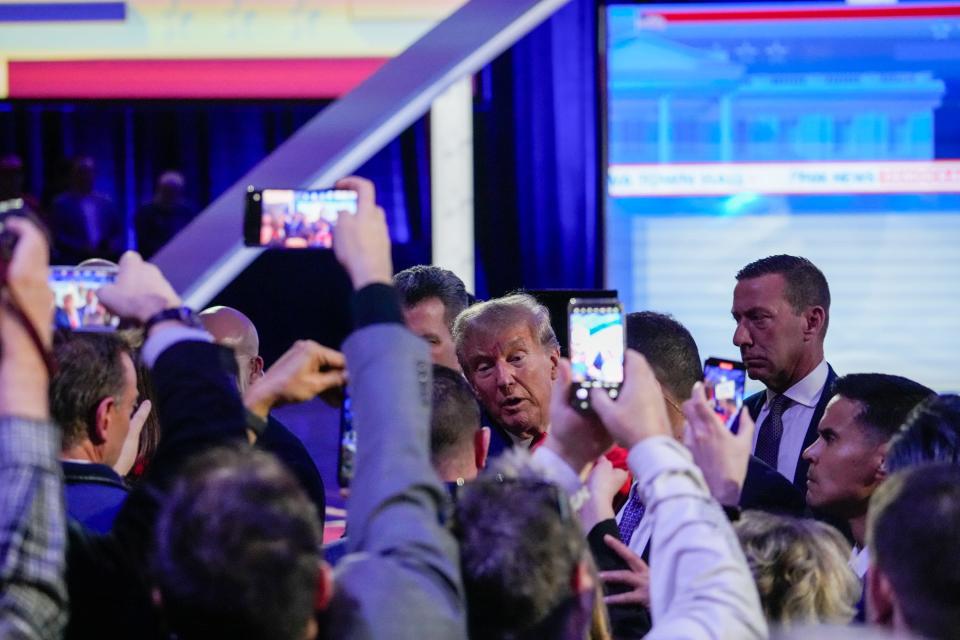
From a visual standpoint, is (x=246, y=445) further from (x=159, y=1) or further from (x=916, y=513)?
(x=159, y=1)

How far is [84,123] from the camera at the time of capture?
826 centimetres

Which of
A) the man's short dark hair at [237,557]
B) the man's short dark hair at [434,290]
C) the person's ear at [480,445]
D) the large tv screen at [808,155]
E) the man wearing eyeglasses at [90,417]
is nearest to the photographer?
the man's short dark hair at [237,557]

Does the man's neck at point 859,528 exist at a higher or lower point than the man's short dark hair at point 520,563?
lower

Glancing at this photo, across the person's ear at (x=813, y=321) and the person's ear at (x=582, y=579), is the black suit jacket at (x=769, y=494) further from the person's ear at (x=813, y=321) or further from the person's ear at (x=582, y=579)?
the person's ear at (x=813, y=321)

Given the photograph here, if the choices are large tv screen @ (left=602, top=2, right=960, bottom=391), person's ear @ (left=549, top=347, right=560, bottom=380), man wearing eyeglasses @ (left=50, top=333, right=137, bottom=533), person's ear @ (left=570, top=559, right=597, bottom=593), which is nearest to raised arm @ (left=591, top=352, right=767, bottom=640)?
person's ear @ (left=570, top=559, right=597, bottom=593)

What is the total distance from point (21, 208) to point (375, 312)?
418 mm

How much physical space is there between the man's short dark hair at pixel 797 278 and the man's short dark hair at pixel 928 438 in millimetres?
1448

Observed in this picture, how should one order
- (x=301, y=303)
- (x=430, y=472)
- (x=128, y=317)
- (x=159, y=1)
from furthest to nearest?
(x=159, y=1)
(x=301, y=303)
(x=128, y=317)
(x=430, y=472)

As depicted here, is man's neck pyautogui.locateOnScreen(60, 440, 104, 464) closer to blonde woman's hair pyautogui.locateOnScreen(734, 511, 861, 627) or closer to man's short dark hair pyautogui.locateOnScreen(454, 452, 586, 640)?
man's short dark hair pyautogui.locateOnScreen(454, 452, 586, 640)

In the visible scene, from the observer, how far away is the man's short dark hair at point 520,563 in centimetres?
138

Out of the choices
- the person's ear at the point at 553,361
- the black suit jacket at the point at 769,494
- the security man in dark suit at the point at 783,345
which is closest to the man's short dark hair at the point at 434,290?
the person's ear at the point at 553,361

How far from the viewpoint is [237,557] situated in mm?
1205

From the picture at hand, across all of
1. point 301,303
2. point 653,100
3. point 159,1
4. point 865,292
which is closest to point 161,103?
point 159,1

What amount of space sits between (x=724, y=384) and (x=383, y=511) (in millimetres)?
1289
